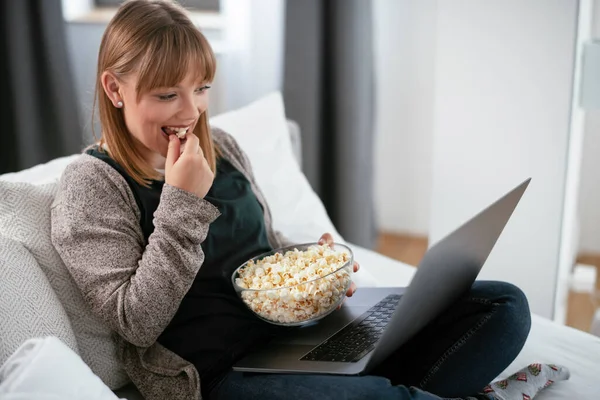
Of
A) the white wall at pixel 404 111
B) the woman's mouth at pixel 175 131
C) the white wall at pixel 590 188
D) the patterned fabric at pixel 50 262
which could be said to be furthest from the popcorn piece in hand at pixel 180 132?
the white wall at pixel 590 188

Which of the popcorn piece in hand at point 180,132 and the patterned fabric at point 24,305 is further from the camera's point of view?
the popcorn piece in hand at point 180,132

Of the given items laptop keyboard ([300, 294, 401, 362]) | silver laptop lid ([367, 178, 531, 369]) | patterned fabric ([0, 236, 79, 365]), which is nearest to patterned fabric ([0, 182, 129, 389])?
patterned fabric ([0, 236, 79, 365])

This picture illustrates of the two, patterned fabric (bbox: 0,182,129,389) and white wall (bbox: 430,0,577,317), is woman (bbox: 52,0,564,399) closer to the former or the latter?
patterned fabric (bbox: 0,182,129,389)

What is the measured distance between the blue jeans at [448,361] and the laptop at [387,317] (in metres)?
0.03

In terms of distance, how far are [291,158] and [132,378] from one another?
80 cm

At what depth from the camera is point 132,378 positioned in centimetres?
124

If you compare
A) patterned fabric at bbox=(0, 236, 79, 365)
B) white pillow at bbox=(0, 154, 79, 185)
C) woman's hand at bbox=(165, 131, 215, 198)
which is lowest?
patterned fabric at bbox=(0, 236, 79, 365)

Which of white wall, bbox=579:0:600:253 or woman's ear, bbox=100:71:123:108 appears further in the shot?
white wall, bbox=579:0:600:253

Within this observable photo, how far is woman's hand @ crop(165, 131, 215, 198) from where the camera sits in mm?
1164

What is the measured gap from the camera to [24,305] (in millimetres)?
1090

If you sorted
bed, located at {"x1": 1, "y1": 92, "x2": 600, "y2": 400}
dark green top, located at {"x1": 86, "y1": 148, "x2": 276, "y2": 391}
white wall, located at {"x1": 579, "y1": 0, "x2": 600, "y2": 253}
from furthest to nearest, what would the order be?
white wall, located at {"x1": 579, "y1": 0, "x2": 600, "y2": 253} → bed, located at {"x1": 1, "y1": 92, "x2": 600, "y2": 400} → dark green top, located at {"x1": 86, "y1": 148, "x2": 276, "y2": 391}

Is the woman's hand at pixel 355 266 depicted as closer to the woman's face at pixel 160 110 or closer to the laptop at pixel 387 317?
the laptop at pixel 387 317

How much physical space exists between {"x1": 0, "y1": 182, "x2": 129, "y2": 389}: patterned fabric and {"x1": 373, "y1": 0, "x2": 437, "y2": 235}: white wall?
1.76 m

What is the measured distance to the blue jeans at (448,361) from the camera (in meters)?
1.06
